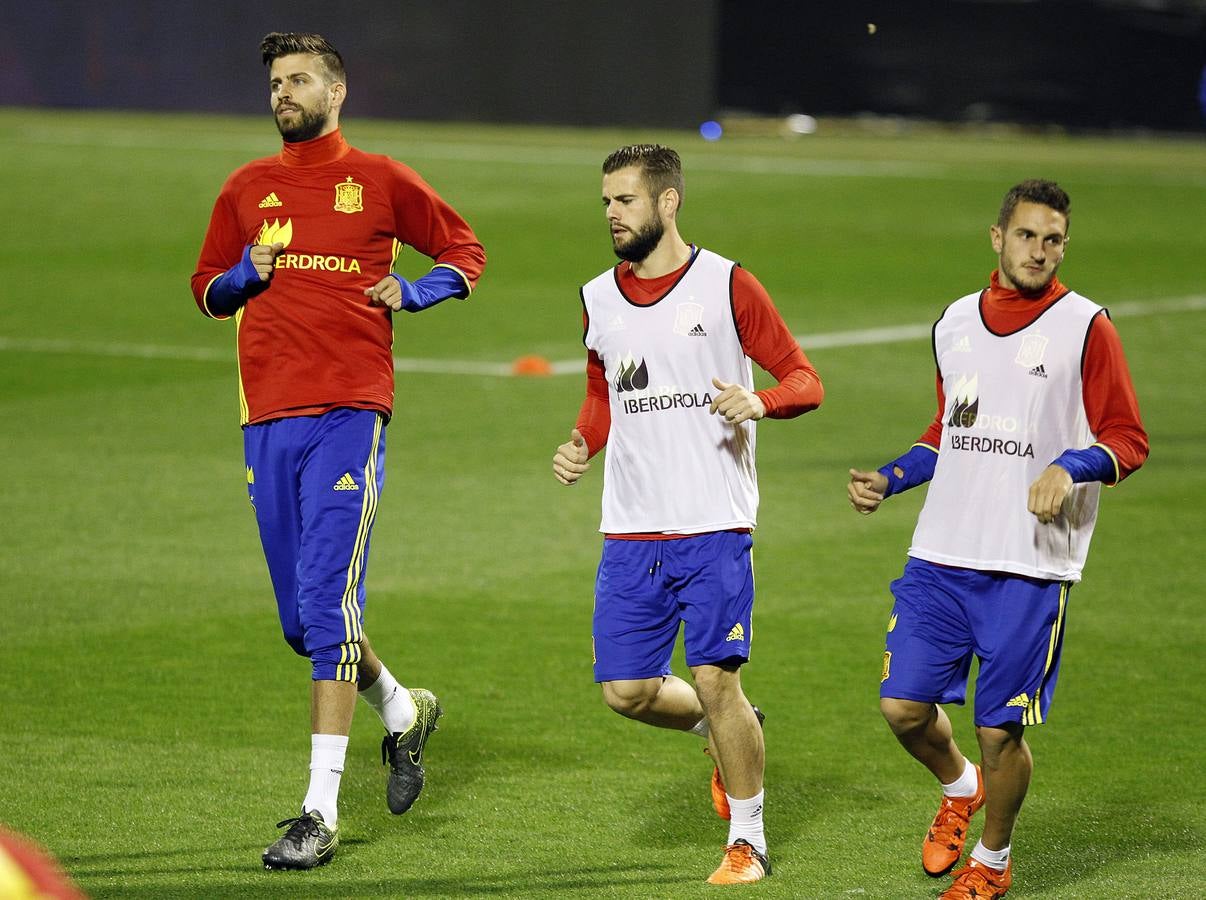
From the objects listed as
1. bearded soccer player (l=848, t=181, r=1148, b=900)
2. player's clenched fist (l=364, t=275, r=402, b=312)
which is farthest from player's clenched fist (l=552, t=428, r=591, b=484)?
bearded soccer player (l=848, t=181, r=1148, b=900)

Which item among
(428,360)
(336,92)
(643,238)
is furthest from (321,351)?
(428,360)

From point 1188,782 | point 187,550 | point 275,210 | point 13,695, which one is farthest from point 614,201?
point 187,550

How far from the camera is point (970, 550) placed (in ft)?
19.0

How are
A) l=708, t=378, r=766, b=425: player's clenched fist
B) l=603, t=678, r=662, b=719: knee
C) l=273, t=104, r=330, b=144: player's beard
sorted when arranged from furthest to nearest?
l=273, t=104, r=330, b=144: player's beard < l=603, t=678, r=662, b=719: knee < l=708, t=378, r=766, b=425: player's clenched fist

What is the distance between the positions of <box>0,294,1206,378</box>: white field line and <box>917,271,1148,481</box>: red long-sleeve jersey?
34.1 ft

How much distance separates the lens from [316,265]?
6.60 meters

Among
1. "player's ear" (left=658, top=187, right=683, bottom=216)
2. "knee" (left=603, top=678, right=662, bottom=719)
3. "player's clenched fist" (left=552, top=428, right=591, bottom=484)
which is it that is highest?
"player's ear" (left=658, top=187, right=683, bottom=216)

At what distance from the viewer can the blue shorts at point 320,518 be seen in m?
6.37

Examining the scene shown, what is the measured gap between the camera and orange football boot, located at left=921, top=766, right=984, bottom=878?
601cm

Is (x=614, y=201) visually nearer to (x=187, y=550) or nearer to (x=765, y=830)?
(x=765, y=830)

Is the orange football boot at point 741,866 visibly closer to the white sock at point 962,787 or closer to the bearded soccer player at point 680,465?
the bearded soccer player at point 680,465

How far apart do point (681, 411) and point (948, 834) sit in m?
1.46

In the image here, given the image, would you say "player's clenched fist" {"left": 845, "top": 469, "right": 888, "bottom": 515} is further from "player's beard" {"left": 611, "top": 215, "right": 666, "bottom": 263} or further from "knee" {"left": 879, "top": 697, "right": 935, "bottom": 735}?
"player's beard" {"left": 611, "top": 215, "right": 666, "bottom": 263}

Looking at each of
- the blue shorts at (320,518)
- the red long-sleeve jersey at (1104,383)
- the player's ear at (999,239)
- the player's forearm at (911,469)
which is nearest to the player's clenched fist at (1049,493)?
the red long-sleeve jersey at (1104,383)
